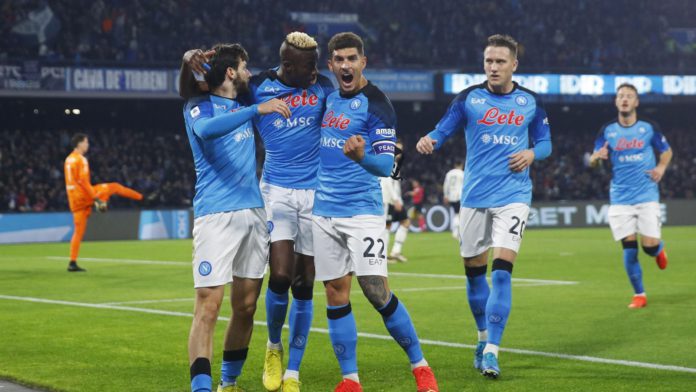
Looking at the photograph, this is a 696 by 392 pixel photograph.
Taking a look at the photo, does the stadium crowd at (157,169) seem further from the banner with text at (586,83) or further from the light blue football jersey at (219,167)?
the light blue football jersey at (219,167)

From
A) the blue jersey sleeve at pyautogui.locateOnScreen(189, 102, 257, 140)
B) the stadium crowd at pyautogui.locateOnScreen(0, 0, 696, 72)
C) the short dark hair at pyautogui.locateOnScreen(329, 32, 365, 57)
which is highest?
the stadium crowd at pyautogui.locateOnScreen(0, 0, 696, 72)

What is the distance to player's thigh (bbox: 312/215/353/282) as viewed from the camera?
7141mm

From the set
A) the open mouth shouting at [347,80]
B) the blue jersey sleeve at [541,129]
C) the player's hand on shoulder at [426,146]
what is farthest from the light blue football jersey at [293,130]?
the blue jersey sleeve at [541,129]

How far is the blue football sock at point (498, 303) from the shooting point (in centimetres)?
812

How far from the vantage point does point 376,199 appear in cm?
724

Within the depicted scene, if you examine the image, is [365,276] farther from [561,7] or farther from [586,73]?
[561,7]

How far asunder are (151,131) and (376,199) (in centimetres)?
3621

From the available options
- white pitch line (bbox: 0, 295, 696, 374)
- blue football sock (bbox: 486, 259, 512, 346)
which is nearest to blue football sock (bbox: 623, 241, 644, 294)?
white pitch line (bbox: 0, 295, 696, 374)

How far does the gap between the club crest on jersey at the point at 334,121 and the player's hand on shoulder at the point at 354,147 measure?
23.6 inches

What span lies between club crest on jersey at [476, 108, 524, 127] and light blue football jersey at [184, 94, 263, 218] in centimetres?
287

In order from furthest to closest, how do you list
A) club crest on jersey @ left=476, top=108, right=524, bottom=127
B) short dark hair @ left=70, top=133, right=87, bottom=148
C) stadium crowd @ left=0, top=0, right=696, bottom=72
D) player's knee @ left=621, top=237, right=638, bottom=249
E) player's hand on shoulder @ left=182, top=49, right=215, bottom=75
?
stadium crowd @ left=0, top=0, right=696, bottom=72, short dark hair @ left=70, top=133, right=87, bottom=148, player's knee @ left=621, top=237, right=638, bottom=249, club crest on jersey @ left=476, top=108, right=524, bottom=127, player's hand on shoulder @ left=182, top=49, right=215, bottom=75

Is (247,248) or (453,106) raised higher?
(453,106)

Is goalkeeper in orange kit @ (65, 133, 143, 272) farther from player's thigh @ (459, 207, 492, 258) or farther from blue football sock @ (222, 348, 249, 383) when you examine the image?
blue football sock @ (222, 348, 249, 383)

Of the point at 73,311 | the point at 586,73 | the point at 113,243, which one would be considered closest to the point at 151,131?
the point at 113,243
